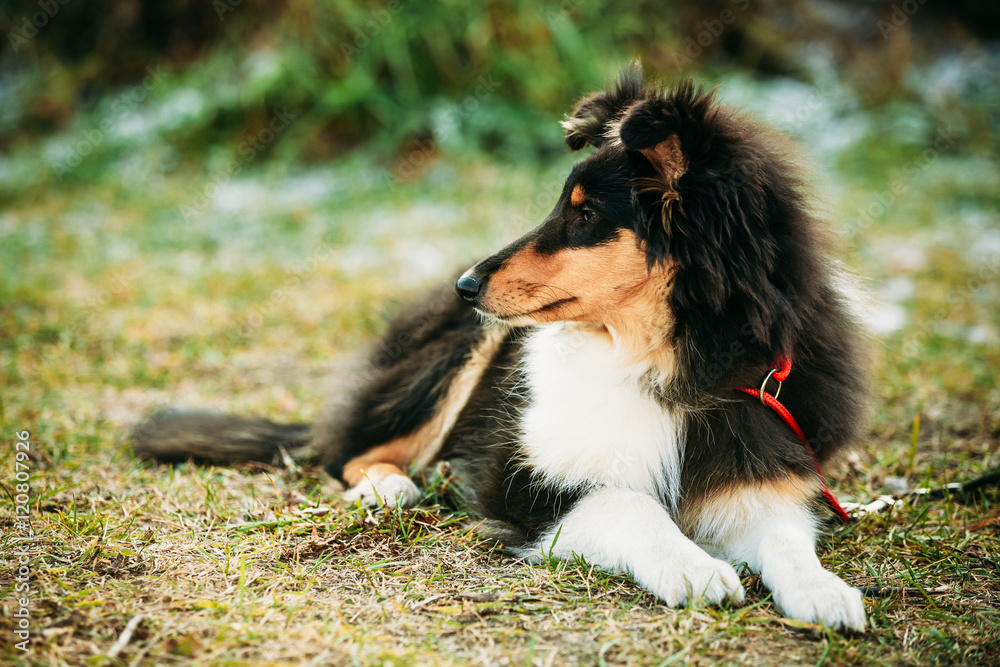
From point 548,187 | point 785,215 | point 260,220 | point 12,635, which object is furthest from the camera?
point 548,187

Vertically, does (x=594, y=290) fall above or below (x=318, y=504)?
above

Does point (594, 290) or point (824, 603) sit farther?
point (594, 290)

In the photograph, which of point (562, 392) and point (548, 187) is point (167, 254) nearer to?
point (548, 187)

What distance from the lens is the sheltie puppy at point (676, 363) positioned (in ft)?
6.97

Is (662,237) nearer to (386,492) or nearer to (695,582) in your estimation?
(695,582)

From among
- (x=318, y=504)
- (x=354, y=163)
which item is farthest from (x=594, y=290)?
(x=354, y=163)

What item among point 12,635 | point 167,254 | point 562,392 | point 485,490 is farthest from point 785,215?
point 167,254

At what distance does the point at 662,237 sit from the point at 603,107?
0.66 metres

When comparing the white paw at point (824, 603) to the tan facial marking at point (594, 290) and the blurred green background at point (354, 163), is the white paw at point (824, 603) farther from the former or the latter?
the blurred green background at point (354, 163)

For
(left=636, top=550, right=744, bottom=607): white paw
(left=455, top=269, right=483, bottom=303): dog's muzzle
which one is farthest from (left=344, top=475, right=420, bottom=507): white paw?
(left=636, top=550, right=744, bottom=607): white paw

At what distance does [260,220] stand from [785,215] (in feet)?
21.8

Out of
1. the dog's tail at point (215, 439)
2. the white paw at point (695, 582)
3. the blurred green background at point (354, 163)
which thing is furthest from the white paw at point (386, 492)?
the blurred green background at point (354, 163)

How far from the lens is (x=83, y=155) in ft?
30.8

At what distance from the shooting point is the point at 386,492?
2.80 meters
